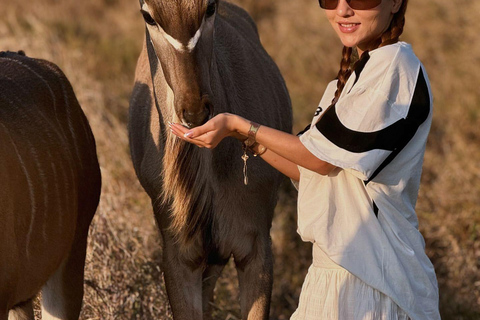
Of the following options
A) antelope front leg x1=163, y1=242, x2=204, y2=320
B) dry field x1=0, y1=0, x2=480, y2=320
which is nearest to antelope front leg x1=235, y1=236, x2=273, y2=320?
antelope front leg x1=163, y1=242, x2=204, y2=320

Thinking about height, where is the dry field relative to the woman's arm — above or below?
below

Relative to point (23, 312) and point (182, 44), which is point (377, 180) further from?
point (23, 312)

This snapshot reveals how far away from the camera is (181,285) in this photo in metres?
3.89

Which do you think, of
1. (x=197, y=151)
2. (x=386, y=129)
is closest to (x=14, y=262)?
(x=197, y=151)

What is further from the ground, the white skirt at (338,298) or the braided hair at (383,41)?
the braided hair at (383,41)

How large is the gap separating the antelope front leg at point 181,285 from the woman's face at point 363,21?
4.45 ft

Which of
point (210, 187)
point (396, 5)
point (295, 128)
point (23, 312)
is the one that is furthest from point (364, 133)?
point (295, 128)

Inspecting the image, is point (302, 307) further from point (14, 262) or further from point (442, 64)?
point (442, 64)

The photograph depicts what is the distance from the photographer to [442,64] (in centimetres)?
959

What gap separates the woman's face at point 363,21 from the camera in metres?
2.87

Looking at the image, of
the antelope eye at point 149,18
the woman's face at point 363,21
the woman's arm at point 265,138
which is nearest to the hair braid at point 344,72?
the woman's face at point 363,21

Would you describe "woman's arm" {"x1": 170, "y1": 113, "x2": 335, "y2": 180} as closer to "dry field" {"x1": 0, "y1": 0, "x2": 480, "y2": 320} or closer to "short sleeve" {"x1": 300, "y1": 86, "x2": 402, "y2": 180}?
"short sleeve" {"x1": 300, "y1": 86, "x2": 402, "y2": 180}

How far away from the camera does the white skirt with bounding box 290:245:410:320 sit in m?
2.82

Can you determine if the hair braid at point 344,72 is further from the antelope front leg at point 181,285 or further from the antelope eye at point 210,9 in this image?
the antelope front leg at point 181,285
